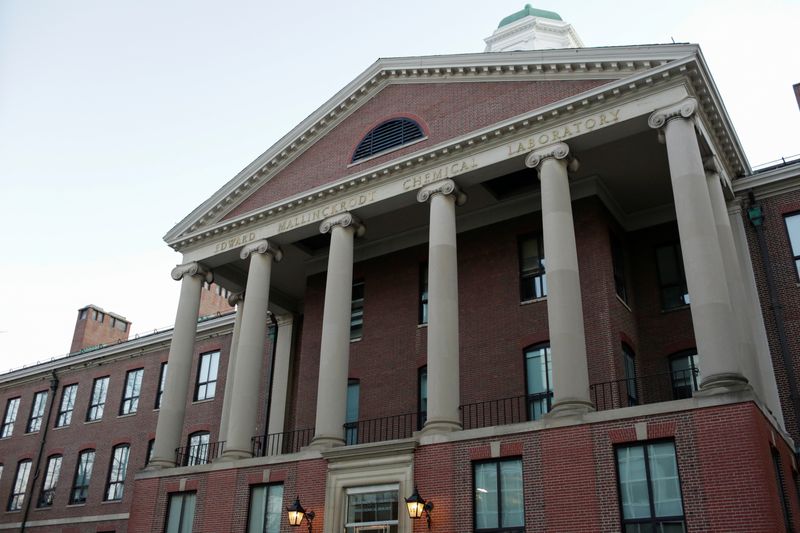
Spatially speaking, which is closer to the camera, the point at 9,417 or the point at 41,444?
the point at 41,444

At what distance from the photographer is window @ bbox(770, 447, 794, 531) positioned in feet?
57.9

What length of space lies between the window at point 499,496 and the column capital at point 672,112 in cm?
977

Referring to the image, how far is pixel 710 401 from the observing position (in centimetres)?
1698

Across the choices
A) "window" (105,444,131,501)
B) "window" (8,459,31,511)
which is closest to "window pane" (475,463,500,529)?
"window" (105,444,131,501)

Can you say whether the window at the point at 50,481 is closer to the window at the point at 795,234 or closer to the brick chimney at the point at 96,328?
the brick chimney at the point at 96,328

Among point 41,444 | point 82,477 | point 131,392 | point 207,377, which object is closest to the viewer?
point 207,377

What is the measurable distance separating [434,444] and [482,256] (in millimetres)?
8707

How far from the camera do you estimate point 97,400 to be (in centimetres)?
4241

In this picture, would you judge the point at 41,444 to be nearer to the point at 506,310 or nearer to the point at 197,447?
the point at 197,447

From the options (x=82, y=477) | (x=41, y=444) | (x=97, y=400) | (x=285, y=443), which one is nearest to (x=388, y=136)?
(x=285, y=443)

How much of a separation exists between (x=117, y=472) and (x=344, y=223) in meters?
21.0

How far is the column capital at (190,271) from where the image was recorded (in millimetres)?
30203

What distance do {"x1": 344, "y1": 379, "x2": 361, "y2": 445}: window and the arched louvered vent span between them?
8.42 m

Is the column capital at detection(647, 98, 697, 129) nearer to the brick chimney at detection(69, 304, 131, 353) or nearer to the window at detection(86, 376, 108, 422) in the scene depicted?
the window at detection(86, 376, 108, 422)
